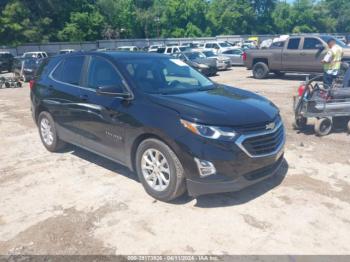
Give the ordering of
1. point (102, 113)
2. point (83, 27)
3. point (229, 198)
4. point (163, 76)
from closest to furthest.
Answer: point (229, 198)
point (102, 113)
point (163, 76)
point (83, 27)

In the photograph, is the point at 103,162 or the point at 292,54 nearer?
the point at 103,162

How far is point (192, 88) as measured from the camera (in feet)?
16.2

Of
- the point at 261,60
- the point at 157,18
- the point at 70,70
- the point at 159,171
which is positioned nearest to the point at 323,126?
the point at 159,171

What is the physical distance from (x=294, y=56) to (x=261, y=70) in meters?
1.94

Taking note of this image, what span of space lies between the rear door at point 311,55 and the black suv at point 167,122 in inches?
435

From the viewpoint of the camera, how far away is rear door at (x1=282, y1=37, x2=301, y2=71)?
1547 centimetres

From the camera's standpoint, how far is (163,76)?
503 centimetres

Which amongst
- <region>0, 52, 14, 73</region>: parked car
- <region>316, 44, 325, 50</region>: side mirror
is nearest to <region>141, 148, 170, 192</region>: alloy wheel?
<region>316, 44, 325, 50</region>: side mirror

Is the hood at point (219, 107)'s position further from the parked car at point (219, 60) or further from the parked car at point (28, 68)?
the parked car at point (28, 68)

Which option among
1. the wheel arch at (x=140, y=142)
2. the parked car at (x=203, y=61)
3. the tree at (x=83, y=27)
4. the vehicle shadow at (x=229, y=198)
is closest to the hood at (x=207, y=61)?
the parked car at (x=203, y=61)

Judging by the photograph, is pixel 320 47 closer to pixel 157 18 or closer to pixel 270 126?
pixel 270 126

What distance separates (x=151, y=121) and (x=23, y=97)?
39.6 feet

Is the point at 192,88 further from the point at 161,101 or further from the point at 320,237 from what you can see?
the point at 320,237

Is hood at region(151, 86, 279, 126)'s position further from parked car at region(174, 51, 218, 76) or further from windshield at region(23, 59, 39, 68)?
windshield at region(23, 59, 39, 68)
